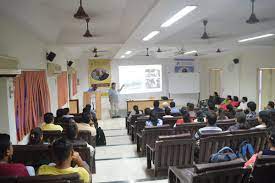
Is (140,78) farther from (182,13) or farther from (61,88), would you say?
(182,13)

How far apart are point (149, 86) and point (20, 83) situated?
9890 mm

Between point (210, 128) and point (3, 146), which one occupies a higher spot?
point (3, 146)

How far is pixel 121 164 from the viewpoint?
4762 mm

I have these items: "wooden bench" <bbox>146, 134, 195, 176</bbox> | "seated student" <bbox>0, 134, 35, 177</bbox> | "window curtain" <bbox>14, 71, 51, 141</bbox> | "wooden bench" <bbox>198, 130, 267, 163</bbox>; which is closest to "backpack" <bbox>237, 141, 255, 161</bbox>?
"wooden bench" <bbox>198, 130, 267, 163</bbox>

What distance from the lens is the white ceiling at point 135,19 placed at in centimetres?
320

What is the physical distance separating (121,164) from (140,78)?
9.06 meters

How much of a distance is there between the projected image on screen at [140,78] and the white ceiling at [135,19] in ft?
20.4

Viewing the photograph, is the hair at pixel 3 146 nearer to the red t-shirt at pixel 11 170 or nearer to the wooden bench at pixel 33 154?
the red t-shirt at pixel 11 170

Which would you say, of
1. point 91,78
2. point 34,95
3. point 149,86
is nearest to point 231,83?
point 149,86

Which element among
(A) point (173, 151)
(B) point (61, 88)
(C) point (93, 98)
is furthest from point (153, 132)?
(C) point (93, 98)

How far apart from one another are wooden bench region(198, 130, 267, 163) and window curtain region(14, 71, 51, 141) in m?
2.96

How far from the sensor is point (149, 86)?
13750 mm

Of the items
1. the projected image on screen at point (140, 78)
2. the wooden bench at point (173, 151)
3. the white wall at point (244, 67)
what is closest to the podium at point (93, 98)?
the projected image on screen at point (140, 78)

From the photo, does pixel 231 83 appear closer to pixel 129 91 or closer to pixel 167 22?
pixel 129 91
